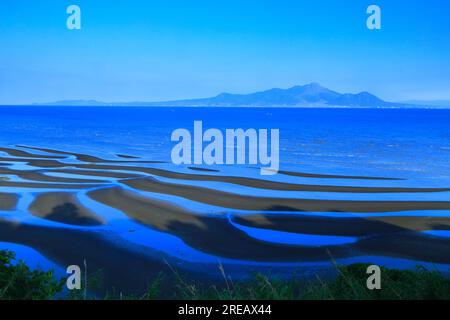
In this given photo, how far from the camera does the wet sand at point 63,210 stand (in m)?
15.8

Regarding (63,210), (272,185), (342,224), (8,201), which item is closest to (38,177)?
(8,201)

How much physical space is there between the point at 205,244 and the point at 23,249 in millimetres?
4988

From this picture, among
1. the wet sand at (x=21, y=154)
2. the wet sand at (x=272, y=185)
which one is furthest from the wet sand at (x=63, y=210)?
the wet sand at (x=21, y=154)

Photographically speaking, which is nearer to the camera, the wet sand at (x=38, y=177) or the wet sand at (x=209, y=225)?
the wet sand at (x=209, y=225)

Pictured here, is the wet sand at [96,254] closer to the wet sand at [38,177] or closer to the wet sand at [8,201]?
the wet sand at [8,201]

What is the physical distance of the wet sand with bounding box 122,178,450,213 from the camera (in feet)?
59.8

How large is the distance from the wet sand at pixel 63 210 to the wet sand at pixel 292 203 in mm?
3798

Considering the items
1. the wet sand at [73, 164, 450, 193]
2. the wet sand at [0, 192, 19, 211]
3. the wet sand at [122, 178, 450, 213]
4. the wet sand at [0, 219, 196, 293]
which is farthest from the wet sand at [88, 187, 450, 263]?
the wet sand at [73, 164, 450, 193]

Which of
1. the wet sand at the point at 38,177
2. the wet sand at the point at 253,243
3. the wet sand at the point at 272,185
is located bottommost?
the wet sand at the point at 253,243

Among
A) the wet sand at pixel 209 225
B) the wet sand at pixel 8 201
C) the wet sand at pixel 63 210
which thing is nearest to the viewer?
the wet sand at pixel 209 225

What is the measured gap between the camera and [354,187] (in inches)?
909
